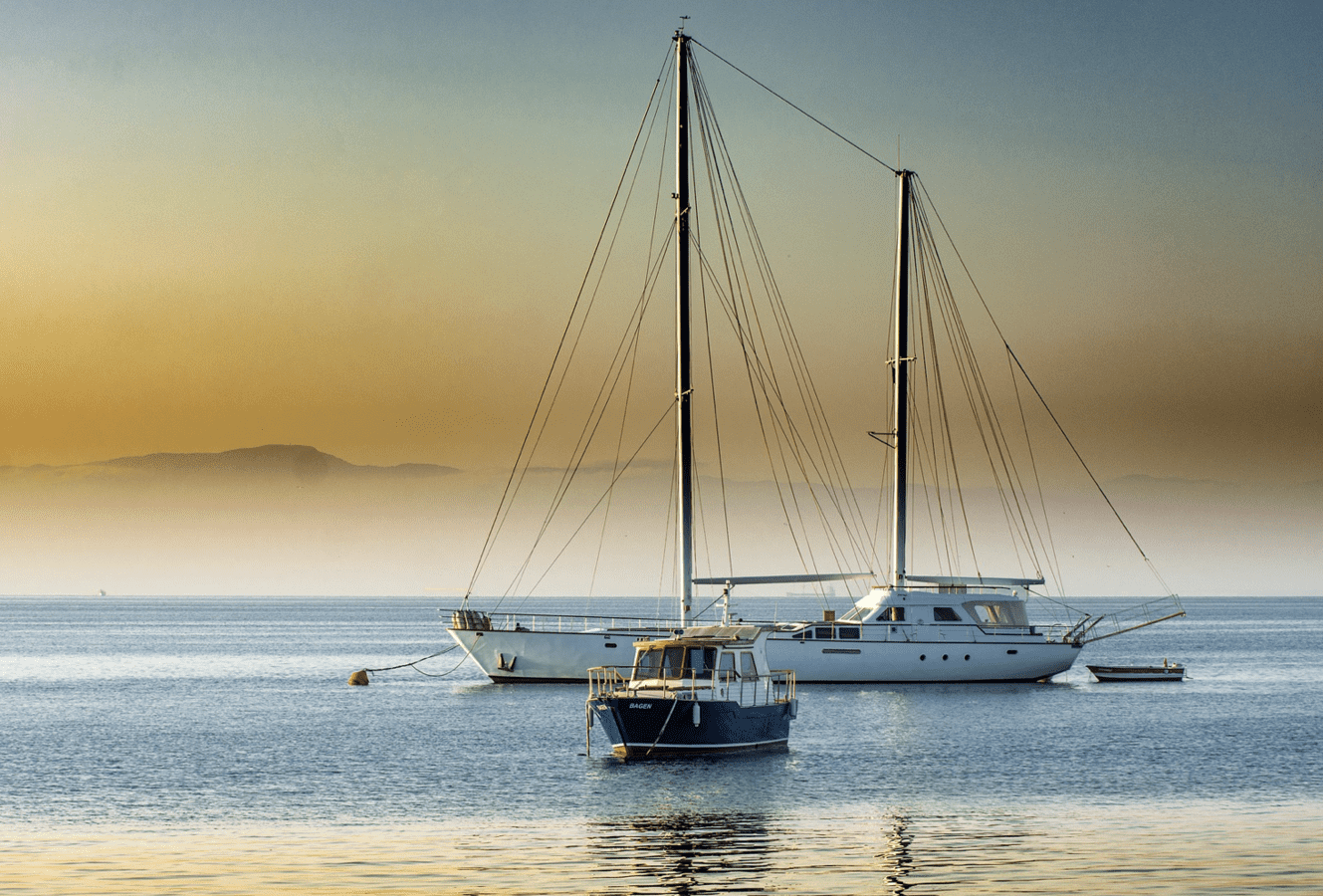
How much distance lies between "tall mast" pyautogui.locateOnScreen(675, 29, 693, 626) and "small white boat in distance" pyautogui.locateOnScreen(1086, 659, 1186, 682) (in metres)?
36.9

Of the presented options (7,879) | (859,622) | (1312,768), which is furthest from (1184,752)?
(7,879)

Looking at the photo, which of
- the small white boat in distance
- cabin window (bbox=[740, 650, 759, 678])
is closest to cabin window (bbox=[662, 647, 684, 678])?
cabin window (bbox=[740, 650, 759, 678])

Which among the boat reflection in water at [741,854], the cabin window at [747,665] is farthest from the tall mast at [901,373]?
the boat reflection in water at [741,854]

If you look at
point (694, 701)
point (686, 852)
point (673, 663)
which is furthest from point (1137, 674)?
point (686, 852)

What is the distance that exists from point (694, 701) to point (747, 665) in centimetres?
273

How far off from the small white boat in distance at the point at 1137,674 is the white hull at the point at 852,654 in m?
11.5

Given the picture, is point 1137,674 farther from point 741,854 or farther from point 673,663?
point 741,854

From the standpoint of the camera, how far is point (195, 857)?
30109mm

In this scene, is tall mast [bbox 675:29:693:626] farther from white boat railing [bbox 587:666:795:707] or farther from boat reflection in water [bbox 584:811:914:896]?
boat reflection in water [bbox 584:811:914:896]

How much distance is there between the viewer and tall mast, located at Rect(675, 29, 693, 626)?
58688 millimetres

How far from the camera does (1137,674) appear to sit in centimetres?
8619

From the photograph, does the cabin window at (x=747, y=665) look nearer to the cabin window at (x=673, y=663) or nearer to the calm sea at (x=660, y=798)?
the cabin window at (x=673, y=663)

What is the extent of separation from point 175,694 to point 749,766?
4814 cm

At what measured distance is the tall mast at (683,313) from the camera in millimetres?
58688
